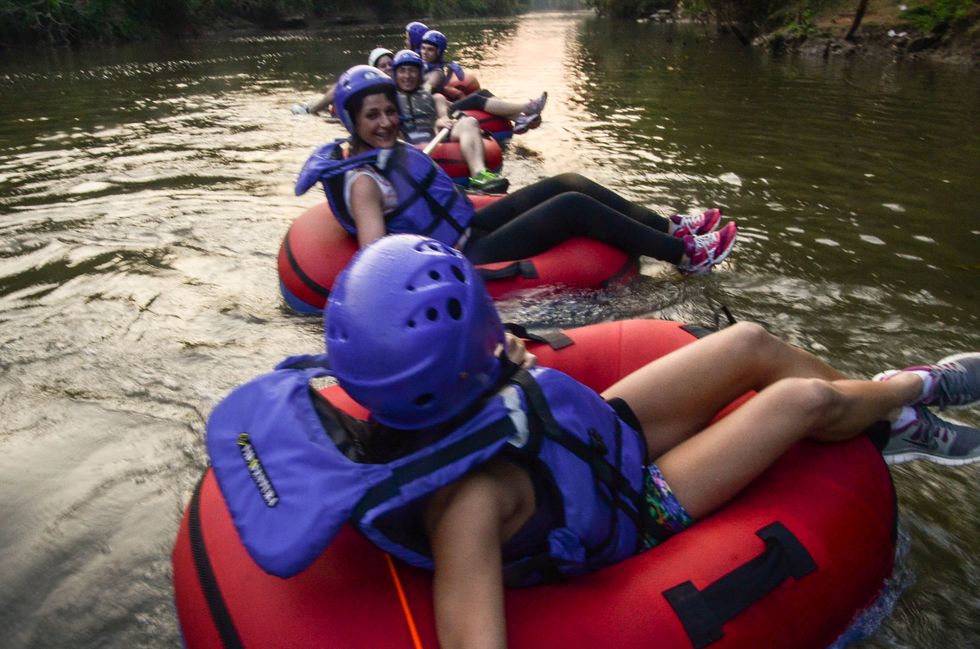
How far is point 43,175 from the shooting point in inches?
279

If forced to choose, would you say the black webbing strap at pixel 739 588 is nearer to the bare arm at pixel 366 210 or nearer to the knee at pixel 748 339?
the knee at pixel 748 339

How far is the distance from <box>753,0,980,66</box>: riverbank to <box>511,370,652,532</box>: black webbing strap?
51.7 feet

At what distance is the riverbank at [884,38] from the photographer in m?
15.0

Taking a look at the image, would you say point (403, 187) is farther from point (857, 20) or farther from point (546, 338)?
point (857, 20)

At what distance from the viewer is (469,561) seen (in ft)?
4.90

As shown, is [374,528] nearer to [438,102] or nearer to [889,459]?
[889,459]

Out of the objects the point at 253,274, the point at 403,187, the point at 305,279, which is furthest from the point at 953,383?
the point at 253,274

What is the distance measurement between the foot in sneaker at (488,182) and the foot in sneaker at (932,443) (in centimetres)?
404

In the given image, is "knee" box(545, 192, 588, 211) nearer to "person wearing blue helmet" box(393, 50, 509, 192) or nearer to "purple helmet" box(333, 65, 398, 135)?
"purple helmet" box(333, 65, 398, 135)

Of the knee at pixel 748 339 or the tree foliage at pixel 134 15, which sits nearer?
the knee at pixel 748 339

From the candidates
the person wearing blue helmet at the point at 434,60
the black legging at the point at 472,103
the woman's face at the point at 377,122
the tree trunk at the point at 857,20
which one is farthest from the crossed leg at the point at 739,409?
the tree trunk at the point at 857,20

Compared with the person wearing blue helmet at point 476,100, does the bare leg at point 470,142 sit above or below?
below

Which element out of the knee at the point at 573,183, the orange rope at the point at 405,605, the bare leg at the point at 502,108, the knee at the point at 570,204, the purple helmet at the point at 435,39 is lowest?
the orange rope at the point at 405,605

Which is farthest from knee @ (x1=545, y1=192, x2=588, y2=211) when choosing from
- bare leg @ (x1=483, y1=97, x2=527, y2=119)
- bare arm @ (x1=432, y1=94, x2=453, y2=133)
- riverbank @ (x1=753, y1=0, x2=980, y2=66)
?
riverbank @ (x1=753, y1=0, x2=980, y2=66)
